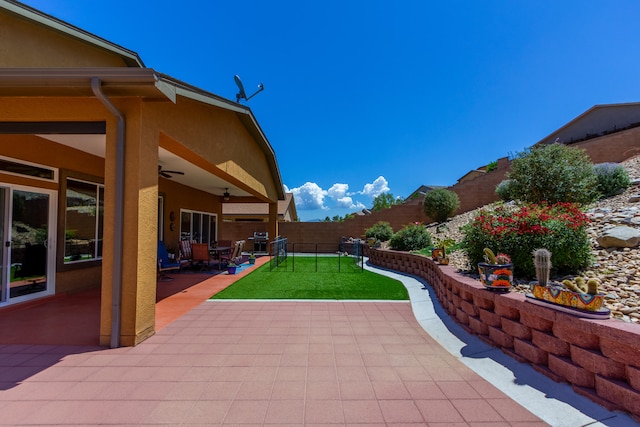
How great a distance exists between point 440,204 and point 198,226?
496 inches

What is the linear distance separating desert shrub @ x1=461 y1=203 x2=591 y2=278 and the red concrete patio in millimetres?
1895

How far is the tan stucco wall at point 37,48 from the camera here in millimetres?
6504

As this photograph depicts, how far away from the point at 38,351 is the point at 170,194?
740cm

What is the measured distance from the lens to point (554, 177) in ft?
32.2

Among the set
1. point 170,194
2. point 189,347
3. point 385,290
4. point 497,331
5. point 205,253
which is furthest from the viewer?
point 170,194

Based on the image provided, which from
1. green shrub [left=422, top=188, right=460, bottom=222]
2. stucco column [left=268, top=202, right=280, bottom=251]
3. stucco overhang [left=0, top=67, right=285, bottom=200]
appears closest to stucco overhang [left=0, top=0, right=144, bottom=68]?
stucco overhang [left=0, top=67, right=285, bottom=200]

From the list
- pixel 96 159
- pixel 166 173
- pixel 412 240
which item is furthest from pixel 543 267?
pixel 166 173

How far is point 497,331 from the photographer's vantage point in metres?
3.71

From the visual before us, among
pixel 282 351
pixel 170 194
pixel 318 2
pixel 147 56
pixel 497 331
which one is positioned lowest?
pixel 282 351

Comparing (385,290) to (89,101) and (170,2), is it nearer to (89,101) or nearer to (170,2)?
(89,101)

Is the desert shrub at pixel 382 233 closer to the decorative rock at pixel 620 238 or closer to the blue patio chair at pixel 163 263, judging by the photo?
the blue patio chair at pixel 163 263

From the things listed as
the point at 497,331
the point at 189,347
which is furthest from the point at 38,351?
the point at 497,331

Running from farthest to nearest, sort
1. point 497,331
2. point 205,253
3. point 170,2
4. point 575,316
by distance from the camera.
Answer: point 205,253 < point 170,2 < point 497,331 < point 575,316

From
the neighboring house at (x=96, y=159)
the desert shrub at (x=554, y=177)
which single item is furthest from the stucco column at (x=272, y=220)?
the desert shrub at (x=554, y=177)
